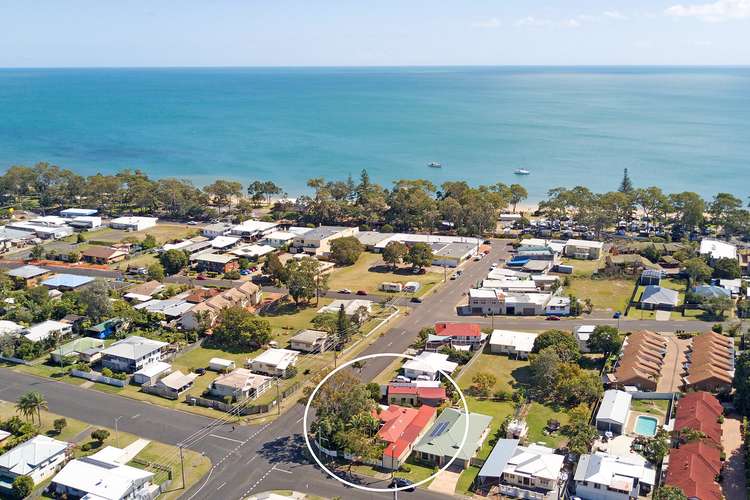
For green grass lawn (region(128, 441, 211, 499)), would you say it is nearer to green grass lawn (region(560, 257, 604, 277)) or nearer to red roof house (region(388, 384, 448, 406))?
red roof house (region(388, 384, 448, 406))

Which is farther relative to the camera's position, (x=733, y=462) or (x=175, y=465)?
(x=175, y=465)

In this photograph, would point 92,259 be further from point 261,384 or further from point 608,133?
point 608,133

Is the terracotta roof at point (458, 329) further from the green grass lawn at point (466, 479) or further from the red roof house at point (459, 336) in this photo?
the green grass lawn at point (466, 479)

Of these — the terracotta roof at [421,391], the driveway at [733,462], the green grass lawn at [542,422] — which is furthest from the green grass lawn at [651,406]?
the terracotta roof at [421,391]

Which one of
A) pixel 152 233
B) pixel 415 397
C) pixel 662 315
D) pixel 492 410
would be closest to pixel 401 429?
pixel 415 397

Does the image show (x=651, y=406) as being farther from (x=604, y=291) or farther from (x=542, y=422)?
(x=604, y=291)

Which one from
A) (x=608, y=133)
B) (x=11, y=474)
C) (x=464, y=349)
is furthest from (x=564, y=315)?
(x=608, y=133)

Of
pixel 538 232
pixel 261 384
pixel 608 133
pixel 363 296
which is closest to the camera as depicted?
pixel 261 384
